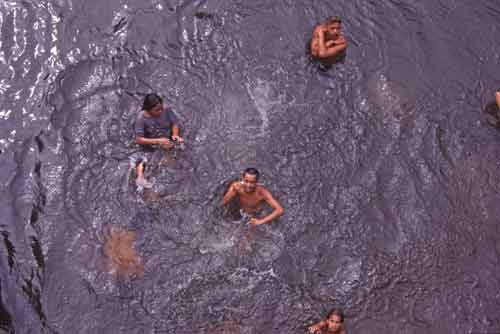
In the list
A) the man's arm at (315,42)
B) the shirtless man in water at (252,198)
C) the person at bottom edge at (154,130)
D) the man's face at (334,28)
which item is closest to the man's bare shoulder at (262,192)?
the shirtless man in water at (252,198)

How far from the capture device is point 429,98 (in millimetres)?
10727

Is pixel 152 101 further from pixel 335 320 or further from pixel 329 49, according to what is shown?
pixel 335 320

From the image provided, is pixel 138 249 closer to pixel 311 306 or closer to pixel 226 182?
pixel 226 182

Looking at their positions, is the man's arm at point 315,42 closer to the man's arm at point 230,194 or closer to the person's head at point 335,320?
the man's arm at point 230,194

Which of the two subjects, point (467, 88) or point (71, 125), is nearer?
point (71, 125)

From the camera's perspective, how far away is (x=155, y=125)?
30.3 ft

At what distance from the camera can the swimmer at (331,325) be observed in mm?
7570

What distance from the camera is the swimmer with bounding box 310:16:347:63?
426 inches

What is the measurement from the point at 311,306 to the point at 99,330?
119 inches

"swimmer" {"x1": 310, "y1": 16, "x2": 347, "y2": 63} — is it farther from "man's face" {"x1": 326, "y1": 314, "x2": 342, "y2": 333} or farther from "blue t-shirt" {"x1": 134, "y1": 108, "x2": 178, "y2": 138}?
"man's face" {"x1": 326, "y1": 314, "x2": 342, "y2": 333}

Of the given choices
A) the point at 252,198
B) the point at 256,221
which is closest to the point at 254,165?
the point at 252,198

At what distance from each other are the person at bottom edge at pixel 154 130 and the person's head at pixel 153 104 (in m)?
0.03

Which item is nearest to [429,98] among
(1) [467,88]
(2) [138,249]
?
(1) [467,88]

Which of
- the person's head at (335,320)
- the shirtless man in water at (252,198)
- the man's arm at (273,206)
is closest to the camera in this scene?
the person's head at (335,320)
